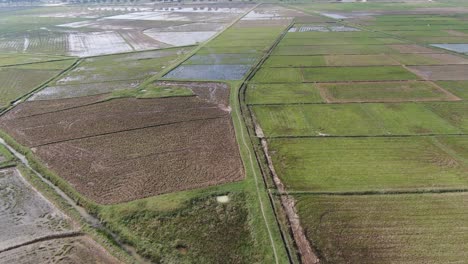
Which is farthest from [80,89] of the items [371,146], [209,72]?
[371,146]

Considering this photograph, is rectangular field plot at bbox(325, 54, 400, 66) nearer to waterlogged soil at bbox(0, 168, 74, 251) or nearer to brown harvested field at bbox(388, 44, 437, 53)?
brown harvested field at bbox(388, 44, 437, 53)

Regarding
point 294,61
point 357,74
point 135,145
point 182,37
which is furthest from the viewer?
point 182,37

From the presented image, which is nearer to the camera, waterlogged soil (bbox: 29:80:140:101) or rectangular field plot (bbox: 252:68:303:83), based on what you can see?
waterlogged soil (bbox: 29:80:140:101)

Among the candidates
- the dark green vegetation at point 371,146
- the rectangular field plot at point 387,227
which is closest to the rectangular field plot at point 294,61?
the dark green vegetation at point 371,146

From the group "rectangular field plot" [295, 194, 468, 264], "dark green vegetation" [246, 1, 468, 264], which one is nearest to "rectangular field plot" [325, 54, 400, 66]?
"dark green vegetation" [246, 1, 468, 264]

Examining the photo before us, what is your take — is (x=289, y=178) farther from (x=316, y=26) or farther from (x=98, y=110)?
(x=316, y=26)

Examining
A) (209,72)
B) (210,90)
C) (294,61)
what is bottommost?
(210,90)

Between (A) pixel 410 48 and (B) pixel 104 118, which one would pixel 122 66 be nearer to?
(B) pixel 104 118
